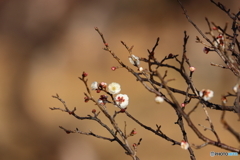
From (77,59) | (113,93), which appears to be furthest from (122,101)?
(77,59)

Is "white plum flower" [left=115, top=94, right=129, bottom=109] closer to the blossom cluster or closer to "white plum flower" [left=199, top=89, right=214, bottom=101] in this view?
A: the blossom cluster

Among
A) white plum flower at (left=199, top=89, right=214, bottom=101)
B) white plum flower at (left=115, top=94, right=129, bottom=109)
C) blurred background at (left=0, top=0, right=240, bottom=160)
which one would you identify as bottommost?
white plum flower at (left=115, top=94, right=129, bottom=109)

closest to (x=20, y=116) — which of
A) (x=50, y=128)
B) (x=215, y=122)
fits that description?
(x=50, y=128)

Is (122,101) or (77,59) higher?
(77,59)

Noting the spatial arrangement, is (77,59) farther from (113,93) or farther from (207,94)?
(207,94)

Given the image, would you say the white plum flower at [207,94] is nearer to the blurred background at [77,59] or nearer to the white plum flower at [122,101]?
the white plum flower at [122,101]

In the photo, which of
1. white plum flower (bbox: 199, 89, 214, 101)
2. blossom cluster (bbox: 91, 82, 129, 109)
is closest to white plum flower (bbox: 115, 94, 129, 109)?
blossom cluster (bbox: 91, 82, 129, 109)

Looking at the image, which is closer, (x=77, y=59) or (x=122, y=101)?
(x=122, y=101)

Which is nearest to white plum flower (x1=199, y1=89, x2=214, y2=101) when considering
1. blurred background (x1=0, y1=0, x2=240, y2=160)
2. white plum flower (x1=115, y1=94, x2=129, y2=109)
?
white plum flower (x1=115, y1=94, x2=129, y2=109)

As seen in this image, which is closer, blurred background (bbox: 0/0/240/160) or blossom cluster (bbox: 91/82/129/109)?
blossom cluster (bbox: 91/82/129/109)

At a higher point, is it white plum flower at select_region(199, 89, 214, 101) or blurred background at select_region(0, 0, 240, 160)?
blurred background at select_region(0, 0, 240, 160)
